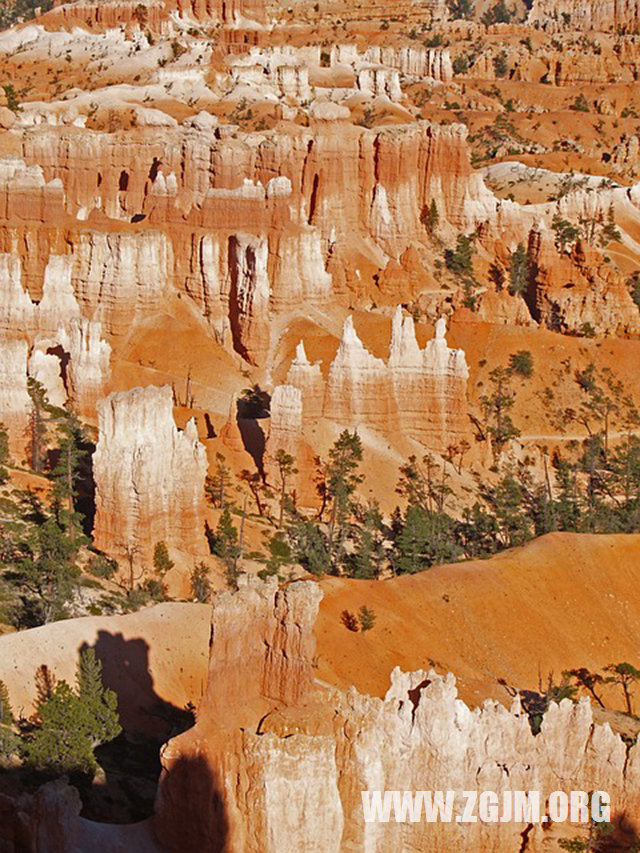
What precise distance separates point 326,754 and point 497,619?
1976 cm

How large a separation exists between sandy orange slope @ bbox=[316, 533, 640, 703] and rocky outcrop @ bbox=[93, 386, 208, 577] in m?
8.73

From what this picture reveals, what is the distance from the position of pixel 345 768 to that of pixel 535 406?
171 ft

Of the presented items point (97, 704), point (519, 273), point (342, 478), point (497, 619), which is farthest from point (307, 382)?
point (97, 704)

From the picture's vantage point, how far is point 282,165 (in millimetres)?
89312

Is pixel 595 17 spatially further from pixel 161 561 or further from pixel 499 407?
pixel 161 561

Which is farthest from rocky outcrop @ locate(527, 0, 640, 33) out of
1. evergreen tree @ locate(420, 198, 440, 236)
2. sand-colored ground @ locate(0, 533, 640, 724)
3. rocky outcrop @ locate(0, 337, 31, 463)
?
sand-colored ground @ locate(0, 533, 640, 724)

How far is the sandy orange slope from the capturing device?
44375mm

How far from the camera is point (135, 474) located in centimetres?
5359

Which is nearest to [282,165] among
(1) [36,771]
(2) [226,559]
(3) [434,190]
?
(3) [434,190]

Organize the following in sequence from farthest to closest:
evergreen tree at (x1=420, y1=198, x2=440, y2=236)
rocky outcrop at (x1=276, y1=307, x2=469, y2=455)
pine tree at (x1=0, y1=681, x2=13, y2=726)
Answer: evergreen tree at (x1=420, y1=198, x2=440, y2=236), rocky outcrop at (x1=276, y1=307, x2=469, y2=455), pine tree at (x1=0, y1=681, x2=13, y2=726)

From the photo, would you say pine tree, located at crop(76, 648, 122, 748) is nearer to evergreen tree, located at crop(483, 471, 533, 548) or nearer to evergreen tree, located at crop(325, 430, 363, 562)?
evergreen tree, located at crop(325, 430, 363, 562)

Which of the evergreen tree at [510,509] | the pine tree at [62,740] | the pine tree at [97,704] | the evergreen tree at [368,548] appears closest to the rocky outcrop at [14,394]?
the evergreen tree at [368,548]

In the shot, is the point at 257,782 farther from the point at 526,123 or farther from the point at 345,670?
the point at 526,123

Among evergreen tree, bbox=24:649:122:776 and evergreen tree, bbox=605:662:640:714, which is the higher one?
evergreen tree, bbox=24:649:122:776
